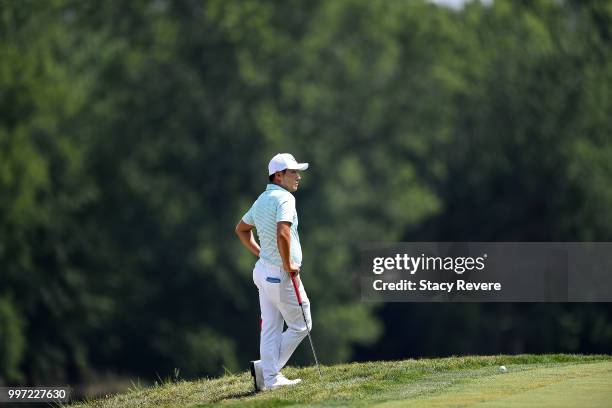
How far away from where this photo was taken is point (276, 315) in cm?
1338

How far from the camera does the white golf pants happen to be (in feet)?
43.1

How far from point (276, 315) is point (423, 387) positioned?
1.48 m

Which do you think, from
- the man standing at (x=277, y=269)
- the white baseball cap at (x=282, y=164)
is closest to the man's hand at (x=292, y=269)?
the man standing at (x=277, y=269)

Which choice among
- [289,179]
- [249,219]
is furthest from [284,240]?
[249,219]

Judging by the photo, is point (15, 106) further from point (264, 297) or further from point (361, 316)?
point (264, 297)

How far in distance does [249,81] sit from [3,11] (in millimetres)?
8669

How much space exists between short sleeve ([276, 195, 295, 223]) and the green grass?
5.06 feet

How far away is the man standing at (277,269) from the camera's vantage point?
13.0 m

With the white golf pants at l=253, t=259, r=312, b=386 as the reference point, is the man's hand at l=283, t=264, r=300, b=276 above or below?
above

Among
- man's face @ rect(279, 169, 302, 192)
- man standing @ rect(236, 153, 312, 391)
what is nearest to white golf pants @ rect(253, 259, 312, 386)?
Answer: man standing @ rect(236, 153, 312, 391)

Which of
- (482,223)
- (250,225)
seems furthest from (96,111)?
(250,225)

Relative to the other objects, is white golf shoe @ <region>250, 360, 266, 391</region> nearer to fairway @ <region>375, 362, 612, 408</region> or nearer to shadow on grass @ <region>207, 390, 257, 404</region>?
shadow on grass @ <region>207, 390, 257, 404</region>

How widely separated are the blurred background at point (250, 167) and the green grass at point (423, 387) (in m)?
30.1

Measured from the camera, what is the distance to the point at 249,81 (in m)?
50.5
